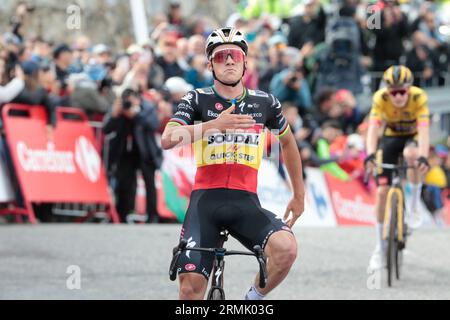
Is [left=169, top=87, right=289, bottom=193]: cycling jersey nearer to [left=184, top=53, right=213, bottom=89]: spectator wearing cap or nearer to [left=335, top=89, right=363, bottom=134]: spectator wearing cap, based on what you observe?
[left=184, top=53, right=213, bottom=89]: spectator wearing cap

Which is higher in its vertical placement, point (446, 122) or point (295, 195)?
point (295, 195)

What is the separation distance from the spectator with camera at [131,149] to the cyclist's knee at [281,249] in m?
9.31

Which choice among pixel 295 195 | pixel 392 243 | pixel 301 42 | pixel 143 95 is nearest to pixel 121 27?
pixel 301 42

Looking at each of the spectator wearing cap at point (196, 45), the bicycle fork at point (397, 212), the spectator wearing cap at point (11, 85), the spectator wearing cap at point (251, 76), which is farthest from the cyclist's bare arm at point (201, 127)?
the spectator wearing cap at point (251, 76)

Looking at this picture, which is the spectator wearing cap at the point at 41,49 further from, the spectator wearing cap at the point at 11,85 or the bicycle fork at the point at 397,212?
the bicycle fork at the point at 397,212

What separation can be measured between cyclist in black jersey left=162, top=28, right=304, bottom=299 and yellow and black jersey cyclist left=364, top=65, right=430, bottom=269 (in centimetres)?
444

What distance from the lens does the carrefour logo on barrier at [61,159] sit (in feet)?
52.4

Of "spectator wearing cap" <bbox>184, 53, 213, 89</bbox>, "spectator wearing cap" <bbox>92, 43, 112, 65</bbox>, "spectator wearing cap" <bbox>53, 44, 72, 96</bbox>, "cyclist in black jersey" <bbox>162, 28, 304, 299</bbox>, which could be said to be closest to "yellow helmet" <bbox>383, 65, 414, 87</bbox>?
"cyclist in black jersey" <bbox>162, 28, 304, 299</bbox>

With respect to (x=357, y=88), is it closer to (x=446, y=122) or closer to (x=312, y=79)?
(x=312, y=79)

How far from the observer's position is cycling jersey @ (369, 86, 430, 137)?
12.4m

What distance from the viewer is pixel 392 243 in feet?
39.1

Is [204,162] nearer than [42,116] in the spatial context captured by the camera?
Yes

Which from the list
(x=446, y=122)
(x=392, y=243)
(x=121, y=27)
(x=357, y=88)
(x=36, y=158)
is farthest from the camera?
(x=446, y=122)
